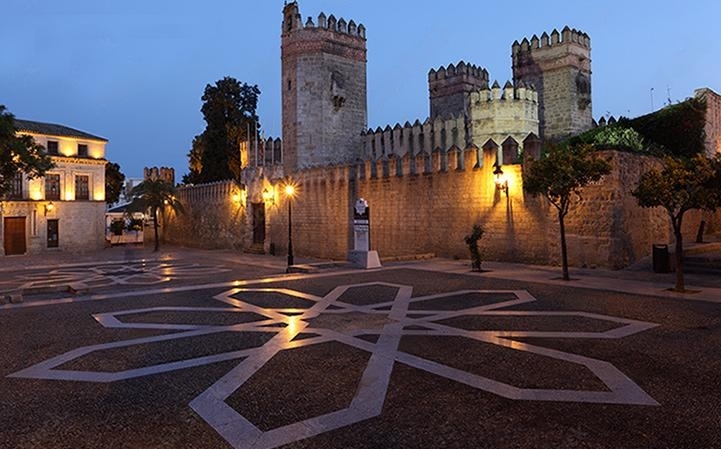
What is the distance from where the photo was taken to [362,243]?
16.5 meters

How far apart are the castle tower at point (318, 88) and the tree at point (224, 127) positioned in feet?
36.3

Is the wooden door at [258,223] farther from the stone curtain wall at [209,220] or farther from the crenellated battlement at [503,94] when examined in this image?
the crenellated battlement at [503,94]

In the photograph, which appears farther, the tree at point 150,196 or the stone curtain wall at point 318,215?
the tree at point 150,196

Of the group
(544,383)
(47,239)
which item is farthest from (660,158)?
(47,239)

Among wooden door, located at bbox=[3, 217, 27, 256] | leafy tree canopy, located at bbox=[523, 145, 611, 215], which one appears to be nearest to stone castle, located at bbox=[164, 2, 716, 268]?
leafy tree canopy, located at bbox=[523, 145, 611, 215]

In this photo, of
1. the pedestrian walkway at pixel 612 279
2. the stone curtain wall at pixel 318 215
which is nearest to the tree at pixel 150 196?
the stone curtain wall at pixel 318 215

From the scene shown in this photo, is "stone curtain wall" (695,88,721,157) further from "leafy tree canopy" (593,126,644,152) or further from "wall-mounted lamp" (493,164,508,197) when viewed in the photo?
"wall-mounted lamp" (493,164,508,197)

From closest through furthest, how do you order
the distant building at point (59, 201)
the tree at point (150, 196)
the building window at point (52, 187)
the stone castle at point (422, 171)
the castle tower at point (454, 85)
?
the stone castle at point (422, 171) → the distant building at point (59, 201) → the building window at point (52, 187) → the tree at point (150, 196) → the castle tower at point (454, 85)

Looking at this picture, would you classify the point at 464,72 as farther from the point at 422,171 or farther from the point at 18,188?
the point at 18,188

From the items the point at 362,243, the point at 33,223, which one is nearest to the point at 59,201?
the point at 33,223

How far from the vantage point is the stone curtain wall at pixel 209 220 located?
1180 inches

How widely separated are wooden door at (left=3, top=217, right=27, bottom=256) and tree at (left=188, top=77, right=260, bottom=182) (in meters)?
13.0

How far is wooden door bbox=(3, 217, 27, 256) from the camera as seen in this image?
30328mm

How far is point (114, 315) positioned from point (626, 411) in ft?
26.8
